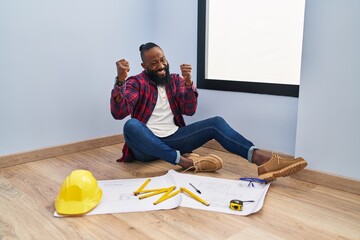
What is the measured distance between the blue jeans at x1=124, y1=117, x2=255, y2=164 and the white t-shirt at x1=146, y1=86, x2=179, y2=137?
0.04 meters

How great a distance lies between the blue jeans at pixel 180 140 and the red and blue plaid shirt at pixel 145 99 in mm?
79

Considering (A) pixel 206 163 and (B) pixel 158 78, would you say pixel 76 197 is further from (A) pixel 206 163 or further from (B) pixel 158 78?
(B) pixel 158 78

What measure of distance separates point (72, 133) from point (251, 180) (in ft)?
3.57

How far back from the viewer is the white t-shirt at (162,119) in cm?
156

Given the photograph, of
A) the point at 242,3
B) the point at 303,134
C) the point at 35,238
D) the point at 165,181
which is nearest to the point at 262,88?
the point at 303,134

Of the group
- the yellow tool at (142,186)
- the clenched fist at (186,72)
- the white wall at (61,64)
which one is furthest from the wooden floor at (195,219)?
the clenched fist at (186,72)

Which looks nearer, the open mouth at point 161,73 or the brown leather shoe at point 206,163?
the brown leather shoe at point 206,163

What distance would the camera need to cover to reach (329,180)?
4.26 ft

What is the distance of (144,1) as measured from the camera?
6.72 ft

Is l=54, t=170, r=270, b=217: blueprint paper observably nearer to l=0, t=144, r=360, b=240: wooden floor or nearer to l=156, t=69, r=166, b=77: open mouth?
l=0, t=144, r=360, b=240: wooden floor

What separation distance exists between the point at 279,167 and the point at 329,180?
22 cm

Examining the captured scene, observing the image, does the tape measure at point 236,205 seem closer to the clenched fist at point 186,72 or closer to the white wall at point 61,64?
the clenched fist at point 186,72

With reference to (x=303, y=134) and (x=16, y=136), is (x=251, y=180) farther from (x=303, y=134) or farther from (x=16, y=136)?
(x=16, y=136)

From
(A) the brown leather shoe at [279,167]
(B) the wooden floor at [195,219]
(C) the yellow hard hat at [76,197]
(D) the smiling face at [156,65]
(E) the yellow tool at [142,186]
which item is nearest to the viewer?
(B) the wooden floor at [195,219]
